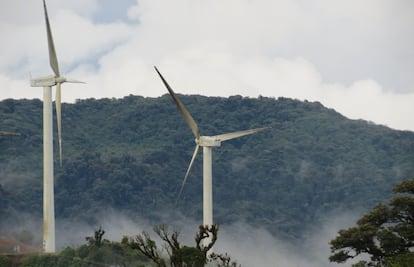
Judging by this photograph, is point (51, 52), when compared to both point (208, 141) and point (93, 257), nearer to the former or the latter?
point (208, 141)

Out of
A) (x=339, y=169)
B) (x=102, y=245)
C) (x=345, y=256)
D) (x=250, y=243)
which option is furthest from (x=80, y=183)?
(x=345, y=256)

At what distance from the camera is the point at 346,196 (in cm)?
19025

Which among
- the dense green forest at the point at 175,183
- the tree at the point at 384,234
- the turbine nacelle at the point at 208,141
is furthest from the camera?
the dense green forest at the point at 175,183

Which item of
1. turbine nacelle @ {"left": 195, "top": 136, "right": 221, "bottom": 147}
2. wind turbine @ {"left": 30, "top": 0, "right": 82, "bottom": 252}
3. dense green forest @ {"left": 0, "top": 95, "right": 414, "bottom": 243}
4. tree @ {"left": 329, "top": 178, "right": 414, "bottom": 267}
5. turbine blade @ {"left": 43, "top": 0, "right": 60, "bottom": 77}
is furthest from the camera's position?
dense green forest @ {"left": 0, "top": 95, "right": 414, "bottom": 243}

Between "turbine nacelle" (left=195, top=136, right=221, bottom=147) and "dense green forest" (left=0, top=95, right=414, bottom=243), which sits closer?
"turbine nacelle" (left=195, top=136, right=221, bottom=147)

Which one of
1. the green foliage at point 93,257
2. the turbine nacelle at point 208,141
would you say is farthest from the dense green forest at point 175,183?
the turbine nacelle at point 208,141

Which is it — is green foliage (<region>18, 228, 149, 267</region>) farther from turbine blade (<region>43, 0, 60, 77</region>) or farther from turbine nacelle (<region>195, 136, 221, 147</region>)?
turbine blade (<region>43, 0, 60, 77</region>)

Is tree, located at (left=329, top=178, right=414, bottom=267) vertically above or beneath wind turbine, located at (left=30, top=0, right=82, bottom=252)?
beneath

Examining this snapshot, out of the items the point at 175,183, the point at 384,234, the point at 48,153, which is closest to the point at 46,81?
the point at 48,153

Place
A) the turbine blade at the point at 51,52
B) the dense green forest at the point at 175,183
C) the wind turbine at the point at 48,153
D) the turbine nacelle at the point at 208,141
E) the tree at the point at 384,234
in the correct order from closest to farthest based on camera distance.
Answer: the tree at the point at 384,234, the turbine blade at the point at 51,52, the turbine nacelle at the point at 208,141, the wind turbine at the point at 48,153, the dense green forest at the point at 175,183

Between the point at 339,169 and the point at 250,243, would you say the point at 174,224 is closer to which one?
the point at 250,243

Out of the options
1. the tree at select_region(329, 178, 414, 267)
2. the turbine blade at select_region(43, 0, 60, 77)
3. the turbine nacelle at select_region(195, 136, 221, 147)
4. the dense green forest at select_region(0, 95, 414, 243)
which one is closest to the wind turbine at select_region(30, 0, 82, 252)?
the turbine blade at select_region(43, 0, 60, 77)

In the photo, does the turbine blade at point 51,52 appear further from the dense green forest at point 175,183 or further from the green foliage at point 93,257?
the dense green forest at point 175,183

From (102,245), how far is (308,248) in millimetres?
68306
